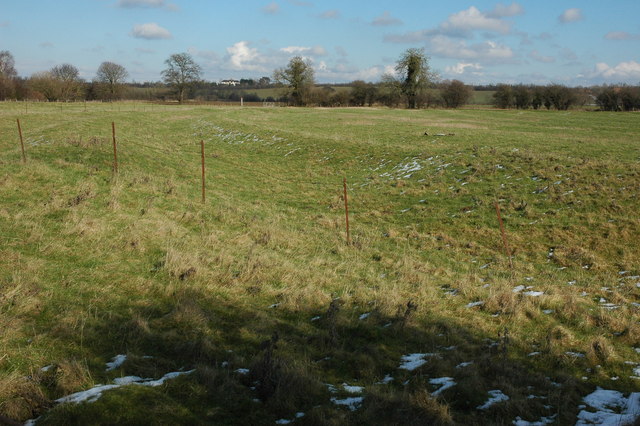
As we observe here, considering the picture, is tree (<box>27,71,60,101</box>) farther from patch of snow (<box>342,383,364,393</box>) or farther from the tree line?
patch of snow (<box>342,383,364,393</box>)

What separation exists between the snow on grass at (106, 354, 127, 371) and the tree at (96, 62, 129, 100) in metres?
104

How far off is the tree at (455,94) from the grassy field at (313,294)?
73.5m

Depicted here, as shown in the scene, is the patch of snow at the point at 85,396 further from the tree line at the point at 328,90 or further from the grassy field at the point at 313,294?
the tree line at the point at 328,90

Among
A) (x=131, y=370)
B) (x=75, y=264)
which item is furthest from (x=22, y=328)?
(x=75, y=264)

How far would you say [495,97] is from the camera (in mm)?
87625

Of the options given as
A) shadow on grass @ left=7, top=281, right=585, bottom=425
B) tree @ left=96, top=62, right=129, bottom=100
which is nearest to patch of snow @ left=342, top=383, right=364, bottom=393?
shadow on grass @ left=7, top=281, right=585, bottom=425

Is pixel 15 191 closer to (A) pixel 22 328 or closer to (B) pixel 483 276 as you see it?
(A) pixel 22 328

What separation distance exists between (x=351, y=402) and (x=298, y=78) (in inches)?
3611

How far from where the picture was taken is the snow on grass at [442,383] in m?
5.55

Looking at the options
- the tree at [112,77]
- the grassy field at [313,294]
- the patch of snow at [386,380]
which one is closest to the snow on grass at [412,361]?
the grassy field at [313,294]

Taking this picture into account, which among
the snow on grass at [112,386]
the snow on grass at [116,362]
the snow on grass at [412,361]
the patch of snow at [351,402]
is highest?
the snow on grass at [112,386]

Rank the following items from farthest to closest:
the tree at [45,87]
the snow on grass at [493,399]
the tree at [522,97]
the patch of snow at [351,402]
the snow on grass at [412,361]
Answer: the tree at [522,97]
the tree at [45,87]
the snow on grass at [412,361]
the snow on grass at [493,399]
the patch of snow at [351,402]

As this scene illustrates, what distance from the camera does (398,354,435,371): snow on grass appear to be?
6.34m

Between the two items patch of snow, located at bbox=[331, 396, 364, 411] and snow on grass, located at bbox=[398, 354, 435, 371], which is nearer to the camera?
patch of snow, located at bbox=[331, 396, 364, 411]
